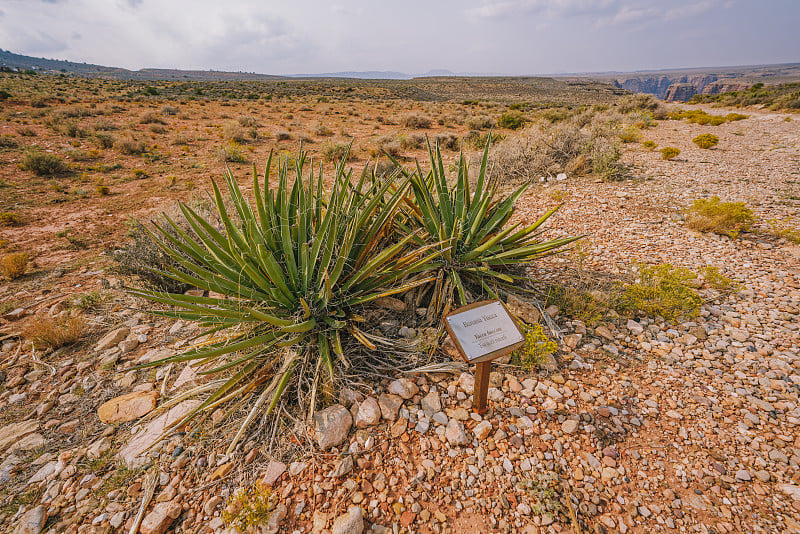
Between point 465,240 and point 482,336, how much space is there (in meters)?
1.19

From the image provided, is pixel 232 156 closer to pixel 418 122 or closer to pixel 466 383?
pixel 418 122

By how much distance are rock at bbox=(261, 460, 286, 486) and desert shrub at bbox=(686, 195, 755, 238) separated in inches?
236

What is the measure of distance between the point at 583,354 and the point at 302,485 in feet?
7.83

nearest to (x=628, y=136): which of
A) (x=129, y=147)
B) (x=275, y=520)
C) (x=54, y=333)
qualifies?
(x=275, y=520)

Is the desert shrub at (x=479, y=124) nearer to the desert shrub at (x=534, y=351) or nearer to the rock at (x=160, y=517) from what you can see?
the desert shrub at (x=534, y=351)

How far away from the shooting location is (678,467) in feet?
6.64

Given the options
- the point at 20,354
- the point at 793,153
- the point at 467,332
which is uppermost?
the point at 467,332

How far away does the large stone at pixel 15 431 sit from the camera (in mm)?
2320

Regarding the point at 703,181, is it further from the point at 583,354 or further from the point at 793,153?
the point at 583,354

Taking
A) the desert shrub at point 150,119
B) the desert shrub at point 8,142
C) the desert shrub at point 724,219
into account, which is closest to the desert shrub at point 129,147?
the desert shrub at point 8,142

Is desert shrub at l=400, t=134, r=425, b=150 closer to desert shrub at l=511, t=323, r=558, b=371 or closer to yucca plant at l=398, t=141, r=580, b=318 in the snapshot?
yucca plant at l=398, t=141, r=580, b=318

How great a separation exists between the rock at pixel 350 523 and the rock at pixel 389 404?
0.60 m

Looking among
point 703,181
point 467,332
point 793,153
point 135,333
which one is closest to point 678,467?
point 467,332

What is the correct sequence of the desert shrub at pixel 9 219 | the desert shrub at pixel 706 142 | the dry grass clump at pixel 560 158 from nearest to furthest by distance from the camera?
the desert shrub at pixel 9 219
the dry grass clump at pixel 560 158
the desert shrub at pixel 706 142
